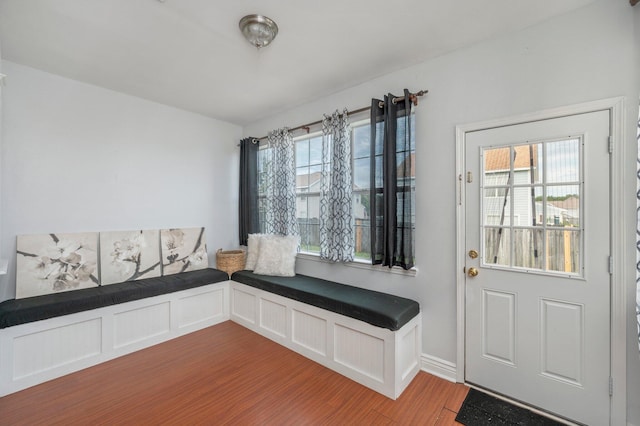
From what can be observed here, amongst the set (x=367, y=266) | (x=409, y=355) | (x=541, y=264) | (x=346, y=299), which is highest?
(x=541, y=264)

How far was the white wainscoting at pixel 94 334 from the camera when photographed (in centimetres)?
210

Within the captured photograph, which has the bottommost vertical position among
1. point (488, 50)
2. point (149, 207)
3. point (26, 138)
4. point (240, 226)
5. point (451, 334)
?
point (451, 334)

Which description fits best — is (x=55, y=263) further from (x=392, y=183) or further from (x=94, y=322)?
(x=392, y=183)

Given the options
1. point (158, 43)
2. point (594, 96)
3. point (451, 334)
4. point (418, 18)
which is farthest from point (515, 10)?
point (158, 43)

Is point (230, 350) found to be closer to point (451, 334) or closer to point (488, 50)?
point (451, 334)

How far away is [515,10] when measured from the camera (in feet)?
5.75

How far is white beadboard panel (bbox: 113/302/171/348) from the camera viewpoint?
8.50 feet

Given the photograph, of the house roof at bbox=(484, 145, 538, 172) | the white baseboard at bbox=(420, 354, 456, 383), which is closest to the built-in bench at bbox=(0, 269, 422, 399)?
the white baseboard at bbox=(420, 354, 456, 383)

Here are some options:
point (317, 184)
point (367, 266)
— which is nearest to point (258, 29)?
point (317, 184)

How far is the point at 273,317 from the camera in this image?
2908mm

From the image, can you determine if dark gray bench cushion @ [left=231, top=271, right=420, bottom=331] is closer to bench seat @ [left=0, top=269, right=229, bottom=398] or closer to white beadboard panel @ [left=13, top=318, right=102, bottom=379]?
bench seat @ [left=0, top=269, right=229, bottom=398]

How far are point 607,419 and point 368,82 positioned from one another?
305cm

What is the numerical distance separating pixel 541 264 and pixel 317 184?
7.27 ft

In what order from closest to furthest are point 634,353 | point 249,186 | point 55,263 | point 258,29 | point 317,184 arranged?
point 634,353
point 258,29
point 55,263
point 317,184
point 249,186
